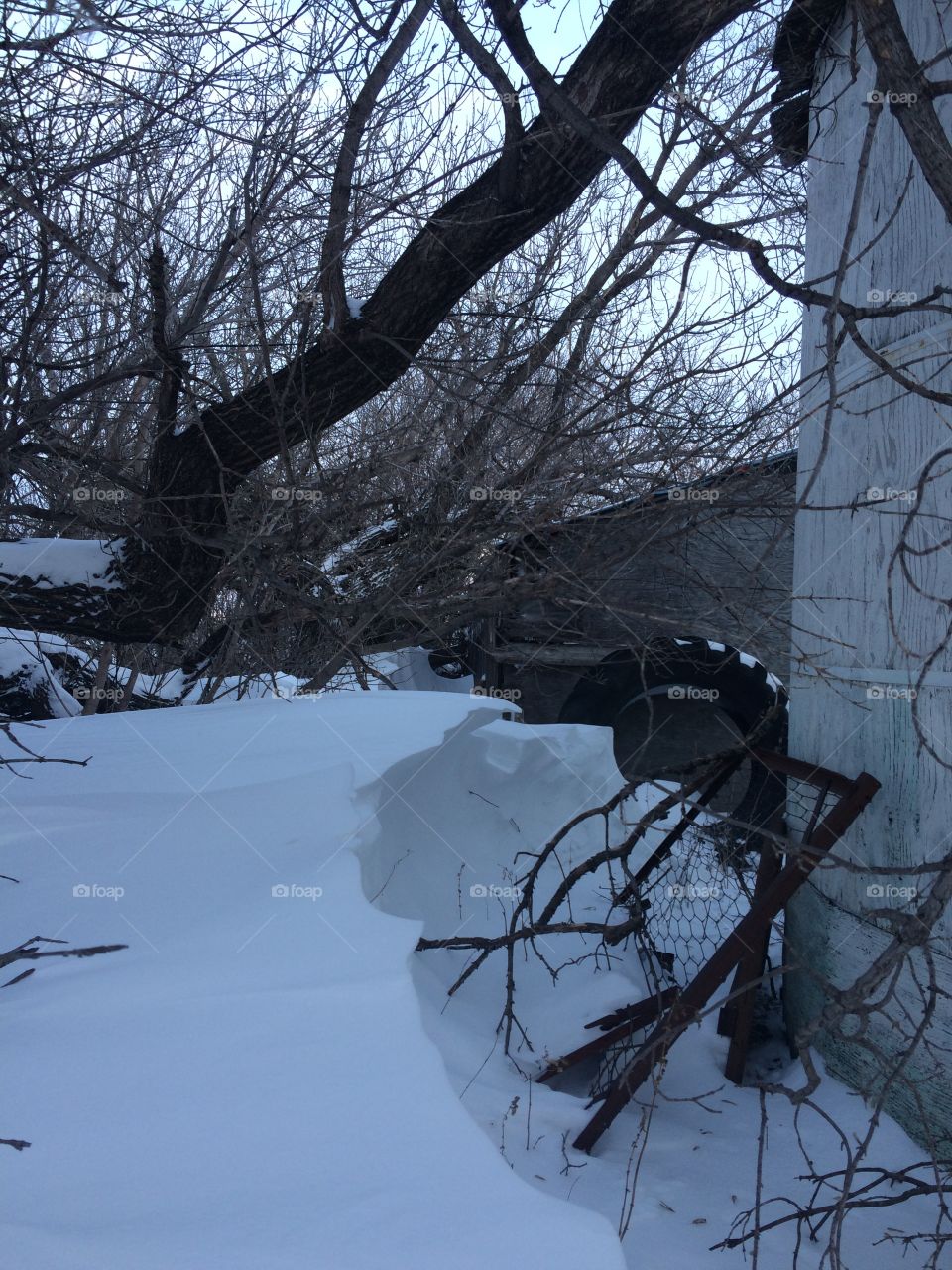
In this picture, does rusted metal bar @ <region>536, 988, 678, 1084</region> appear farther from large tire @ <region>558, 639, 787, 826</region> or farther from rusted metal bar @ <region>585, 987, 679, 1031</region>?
large tire @ <region>558, 639, 787, 826</region>

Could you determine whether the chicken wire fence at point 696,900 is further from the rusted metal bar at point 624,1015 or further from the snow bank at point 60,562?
the snow bank at point 60,562

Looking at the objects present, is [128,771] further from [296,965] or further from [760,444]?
[760,444]

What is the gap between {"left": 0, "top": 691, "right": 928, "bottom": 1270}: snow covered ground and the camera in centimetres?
162

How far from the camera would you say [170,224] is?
241 inches

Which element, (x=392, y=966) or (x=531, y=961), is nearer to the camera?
(x=392, y=966)

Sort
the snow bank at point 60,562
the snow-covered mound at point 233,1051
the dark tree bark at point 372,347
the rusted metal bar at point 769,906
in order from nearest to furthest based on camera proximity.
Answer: the snow-covered mound at point 233,1051 → the rusted metal bar at point 769,906 → the dark tree bark at point 372,347 → the snow bank at point 60,562

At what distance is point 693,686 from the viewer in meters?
8.20

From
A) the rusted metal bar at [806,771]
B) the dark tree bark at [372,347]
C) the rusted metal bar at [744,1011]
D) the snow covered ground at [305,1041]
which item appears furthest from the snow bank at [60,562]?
the rusted metal bar at [744,1011]

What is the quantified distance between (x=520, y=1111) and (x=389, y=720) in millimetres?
1952

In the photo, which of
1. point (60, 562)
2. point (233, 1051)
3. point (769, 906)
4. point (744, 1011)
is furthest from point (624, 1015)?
point (60, 562)

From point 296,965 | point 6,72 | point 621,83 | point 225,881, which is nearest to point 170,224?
point 6,72

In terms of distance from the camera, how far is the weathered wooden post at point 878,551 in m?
3.02

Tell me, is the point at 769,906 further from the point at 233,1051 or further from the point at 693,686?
the point at 693,686

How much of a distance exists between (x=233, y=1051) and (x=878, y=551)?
8.87 feet
